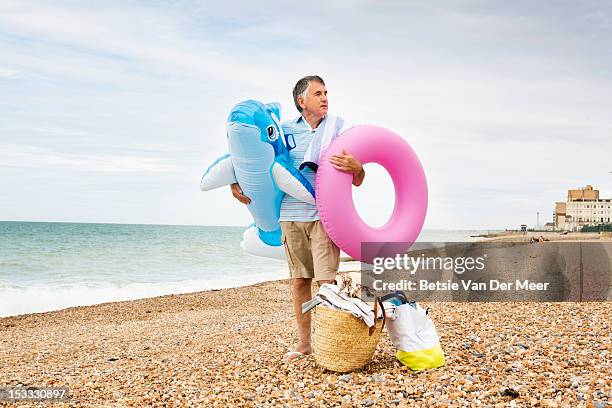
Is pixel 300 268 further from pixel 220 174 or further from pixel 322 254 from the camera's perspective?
pixel 220 174

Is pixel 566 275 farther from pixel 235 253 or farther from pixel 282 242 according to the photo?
pixel 235 253

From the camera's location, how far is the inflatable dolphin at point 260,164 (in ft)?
14.8

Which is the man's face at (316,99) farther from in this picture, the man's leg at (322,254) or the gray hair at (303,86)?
the man's leg at (322,254)

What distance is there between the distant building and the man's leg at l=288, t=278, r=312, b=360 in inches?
2770

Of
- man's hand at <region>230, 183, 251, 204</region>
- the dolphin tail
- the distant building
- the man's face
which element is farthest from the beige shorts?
the distant building

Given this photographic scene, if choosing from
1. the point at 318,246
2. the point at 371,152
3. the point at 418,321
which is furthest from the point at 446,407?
the point at 371,152

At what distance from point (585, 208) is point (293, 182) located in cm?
7505

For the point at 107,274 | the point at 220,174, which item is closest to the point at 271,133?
the point at 220,174

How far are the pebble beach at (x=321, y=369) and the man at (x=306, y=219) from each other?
24.4 inches

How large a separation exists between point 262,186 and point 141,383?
1.78 metres

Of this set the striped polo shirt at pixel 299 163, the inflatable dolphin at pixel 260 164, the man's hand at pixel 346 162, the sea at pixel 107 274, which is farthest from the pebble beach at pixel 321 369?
the sea at pixel 107 274

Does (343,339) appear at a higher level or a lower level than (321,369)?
higher

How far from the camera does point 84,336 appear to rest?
27.2 feet

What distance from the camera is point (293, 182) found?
4.48m
